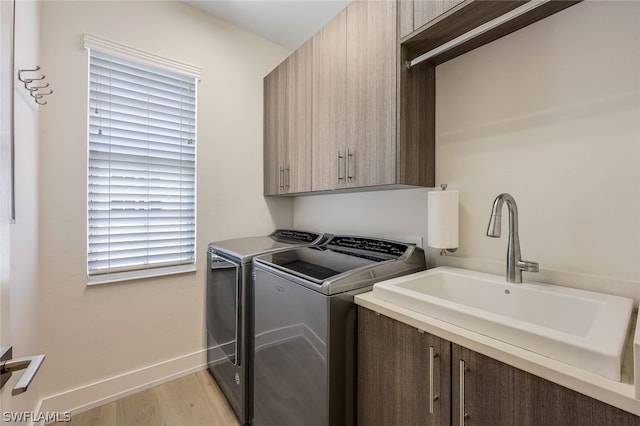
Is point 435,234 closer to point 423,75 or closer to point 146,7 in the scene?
point 423,75

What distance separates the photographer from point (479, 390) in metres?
0.76

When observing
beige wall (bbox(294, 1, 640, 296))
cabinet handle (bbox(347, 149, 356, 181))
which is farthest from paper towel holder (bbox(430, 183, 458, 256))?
cabinet handle (bbox(347, 149, 356, 181))

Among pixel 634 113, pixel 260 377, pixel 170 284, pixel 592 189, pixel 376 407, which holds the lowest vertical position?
pixel 260 377

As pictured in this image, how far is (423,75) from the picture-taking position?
4.79 ft

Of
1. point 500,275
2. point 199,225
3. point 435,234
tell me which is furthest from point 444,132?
point 199,225

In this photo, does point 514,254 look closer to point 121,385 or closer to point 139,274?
point 139,274

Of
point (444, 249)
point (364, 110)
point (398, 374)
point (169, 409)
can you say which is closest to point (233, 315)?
point (169, 409)

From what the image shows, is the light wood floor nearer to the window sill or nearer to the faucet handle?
the window sill

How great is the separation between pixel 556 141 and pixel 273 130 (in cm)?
188

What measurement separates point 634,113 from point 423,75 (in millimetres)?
837

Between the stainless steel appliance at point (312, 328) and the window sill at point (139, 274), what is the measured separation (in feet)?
2.79

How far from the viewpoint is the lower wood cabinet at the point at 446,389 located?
2.06 ft

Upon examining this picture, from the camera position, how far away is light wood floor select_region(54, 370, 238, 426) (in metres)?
1.65

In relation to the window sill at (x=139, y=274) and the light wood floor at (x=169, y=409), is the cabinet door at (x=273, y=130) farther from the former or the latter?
the light wood floor at (x=169, y=409)
